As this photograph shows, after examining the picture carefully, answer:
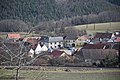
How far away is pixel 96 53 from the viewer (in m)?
9.82

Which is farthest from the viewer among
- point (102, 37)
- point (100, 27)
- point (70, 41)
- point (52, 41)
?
point (100, 27)

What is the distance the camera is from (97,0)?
22375 millimetres

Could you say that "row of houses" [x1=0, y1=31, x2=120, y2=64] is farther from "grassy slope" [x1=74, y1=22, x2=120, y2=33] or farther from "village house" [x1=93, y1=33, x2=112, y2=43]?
"grassy slope" [x1=74, y1=22, x2=120, y2=33]

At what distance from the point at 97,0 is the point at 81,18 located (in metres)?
2.75

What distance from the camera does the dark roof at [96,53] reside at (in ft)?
30.4

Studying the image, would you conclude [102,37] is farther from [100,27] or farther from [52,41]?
[100,27]

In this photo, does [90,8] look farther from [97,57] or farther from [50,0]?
[97,57]

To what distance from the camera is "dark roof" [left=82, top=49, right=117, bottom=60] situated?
30.4ft

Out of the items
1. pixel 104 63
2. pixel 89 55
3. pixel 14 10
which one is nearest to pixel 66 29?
pixel 14 10

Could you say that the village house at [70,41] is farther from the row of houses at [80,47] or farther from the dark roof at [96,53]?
the dark roof at [96,53]

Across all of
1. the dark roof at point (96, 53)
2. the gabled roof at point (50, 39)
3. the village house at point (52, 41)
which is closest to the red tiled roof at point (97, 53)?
the dark roof at point (96, 53)

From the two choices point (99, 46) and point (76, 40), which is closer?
point (99, 46)

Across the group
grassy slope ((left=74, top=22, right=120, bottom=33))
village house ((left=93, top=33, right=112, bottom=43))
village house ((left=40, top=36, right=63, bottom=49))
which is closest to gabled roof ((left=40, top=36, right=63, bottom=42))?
village house ((left=40, top=36, right=63, bottom=49))

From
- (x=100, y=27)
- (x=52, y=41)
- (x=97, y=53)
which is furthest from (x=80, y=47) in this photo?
(x=100, y=27)
